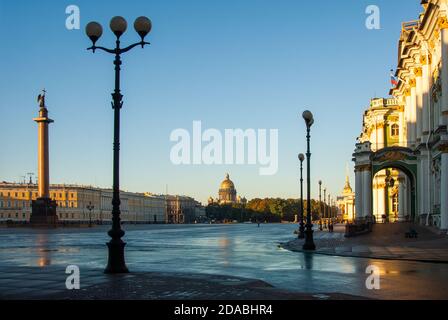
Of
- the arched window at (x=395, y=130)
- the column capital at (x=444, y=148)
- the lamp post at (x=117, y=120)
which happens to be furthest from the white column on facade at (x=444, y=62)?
the arched window at (x=395, y=130)

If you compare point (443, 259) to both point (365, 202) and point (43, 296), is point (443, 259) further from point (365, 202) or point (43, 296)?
point (365, 202)

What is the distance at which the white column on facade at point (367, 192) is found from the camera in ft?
179

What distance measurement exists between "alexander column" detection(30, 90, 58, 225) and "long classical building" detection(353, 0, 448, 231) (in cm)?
5827

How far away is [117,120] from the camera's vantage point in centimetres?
1842

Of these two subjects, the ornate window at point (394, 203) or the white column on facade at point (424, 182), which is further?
the ornate window at point (394, 203)

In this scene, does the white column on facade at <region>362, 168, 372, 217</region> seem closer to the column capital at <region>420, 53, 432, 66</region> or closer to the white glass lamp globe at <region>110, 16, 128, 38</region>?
the column capital at <region>420, 53, 432, 66</region>

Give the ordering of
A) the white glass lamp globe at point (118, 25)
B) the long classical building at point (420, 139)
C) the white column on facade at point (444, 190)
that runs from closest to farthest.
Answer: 1. the white glass lamp globe at point (118, 25)
2. the white column on facade at point (444, 190)
3. the long classical building at point (420, 139)

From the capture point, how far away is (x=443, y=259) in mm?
24016

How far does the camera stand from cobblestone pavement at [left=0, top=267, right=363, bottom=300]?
41.6 feet

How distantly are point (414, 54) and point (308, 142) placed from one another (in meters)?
26.1

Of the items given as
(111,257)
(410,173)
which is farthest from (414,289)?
(410,173)

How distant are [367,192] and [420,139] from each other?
692 cm

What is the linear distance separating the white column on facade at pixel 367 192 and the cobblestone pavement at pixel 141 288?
39.7 meters

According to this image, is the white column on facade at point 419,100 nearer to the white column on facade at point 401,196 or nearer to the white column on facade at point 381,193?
the white column on facade at point 401,196
